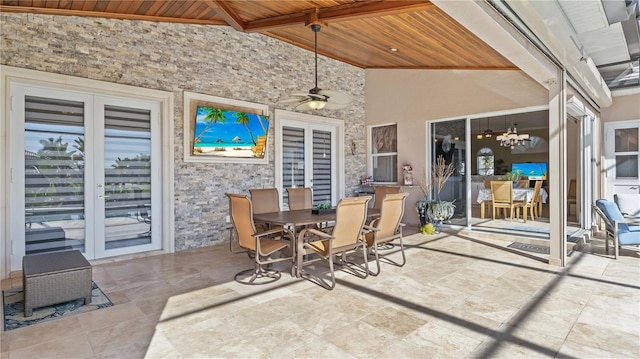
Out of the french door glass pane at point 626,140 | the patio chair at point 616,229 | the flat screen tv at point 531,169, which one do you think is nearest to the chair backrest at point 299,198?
the patio chair at point 616,229

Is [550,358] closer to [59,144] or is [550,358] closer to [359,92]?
[59,144]

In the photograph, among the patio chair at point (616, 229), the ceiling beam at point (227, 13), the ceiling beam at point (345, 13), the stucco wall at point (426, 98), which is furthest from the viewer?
the stucco wall at point (426, 98)

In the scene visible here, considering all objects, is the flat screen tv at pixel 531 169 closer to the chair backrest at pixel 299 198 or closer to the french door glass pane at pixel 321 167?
the french door glass pane at pixel 321 167

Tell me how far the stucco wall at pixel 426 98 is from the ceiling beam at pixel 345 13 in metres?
2.95

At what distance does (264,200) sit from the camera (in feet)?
17.2

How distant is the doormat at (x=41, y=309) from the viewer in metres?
2.84

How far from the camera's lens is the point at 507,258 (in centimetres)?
480

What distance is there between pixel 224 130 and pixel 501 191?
6.10 metres

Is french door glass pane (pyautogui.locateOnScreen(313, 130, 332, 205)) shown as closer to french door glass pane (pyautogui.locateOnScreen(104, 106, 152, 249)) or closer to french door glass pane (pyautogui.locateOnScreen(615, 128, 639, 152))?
french door glass pane (pyautogui.locateOnScreen(104, 106, 152, 249))

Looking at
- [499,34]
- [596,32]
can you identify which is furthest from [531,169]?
[499,34]

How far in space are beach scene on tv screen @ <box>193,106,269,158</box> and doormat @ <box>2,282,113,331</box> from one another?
9.12ft

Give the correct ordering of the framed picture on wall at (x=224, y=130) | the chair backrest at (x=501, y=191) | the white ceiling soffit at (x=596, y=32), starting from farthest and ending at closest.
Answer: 1. the chair backrest at (x=501, y=191)
2. the framed picture on wall at (x=224, y=130)
3. the white ceiling soffit at (x=596, y=32)

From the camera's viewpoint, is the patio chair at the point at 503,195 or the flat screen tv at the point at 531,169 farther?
the flat screen tv at the point at 531,169

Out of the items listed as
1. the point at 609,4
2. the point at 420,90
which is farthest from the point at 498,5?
the point at 420,90
